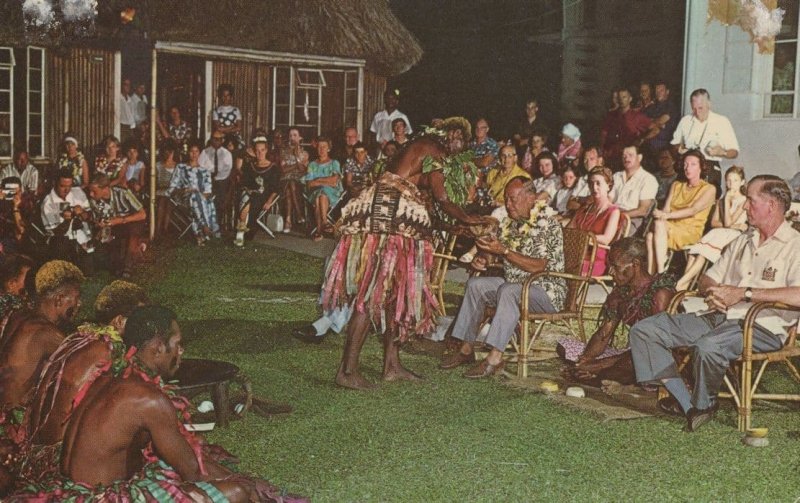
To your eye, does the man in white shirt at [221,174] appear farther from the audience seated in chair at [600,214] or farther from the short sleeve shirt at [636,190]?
the audience seated in chair at [600,214]

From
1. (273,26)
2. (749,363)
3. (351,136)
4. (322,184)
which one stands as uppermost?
(273,26)

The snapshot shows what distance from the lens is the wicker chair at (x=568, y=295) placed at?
770 centimetres

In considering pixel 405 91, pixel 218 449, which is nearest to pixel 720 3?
pixel 218 449

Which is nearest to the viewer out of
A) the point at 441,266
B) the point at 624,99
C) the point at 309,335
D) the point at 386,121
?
the point at 309,335

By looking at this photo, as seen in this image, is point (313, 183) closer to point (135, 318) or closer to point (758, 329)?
point (758, 329)

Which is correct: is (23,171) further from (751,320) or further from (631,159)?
(751,320)

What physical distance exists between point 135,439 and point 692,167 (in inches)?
Result: 337

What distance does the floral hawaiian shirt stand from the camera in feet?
26.3

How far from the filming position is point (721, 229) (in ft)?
34.0

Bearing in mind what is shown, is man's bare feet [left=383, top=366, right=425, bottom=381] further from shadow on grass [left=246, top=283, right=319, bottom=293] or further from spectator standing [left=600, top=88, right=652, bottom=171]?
spectator standing [left=600, top=88, right=652, bottom=171]

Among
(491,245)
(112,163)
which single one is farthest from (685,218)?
(112,163)

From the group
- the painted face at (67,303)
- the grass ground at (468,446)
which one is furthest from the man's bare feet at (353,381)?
the painted face at (67,303)

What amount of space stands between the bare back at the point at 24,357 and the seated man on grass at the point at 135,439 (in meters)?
1.08

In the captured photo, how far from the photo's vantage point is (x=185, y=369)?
6047 millimetres
